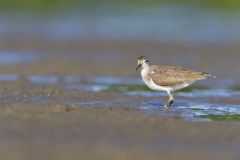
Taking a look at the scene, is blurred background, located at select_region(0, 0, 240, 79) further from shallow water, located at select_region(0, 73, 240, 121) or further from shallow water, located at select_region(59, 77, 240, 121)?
shallow water, located at select_region(59, 77, 240, 121)

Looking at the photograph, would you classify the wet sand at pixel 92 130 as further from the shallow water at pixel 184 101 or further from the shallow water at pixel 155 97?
the shallow water at pixel 184 101

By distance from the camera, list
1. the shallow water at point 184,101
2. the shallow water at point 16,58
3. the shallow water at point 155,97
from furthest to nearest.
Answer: the shallow water at point 16,58, the shallow water at point 155,97, the shallow water at point 184,101

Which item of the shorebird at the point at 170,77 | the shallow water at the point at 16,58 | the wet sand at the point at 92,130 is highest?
the shallow water at the point at 16,58

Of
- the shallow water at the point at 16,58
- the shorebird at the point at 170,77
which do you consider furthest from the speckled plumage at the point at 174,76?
the shallow water at the point at 16,58

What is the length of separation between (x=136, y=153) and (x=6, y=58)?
13.2 metres

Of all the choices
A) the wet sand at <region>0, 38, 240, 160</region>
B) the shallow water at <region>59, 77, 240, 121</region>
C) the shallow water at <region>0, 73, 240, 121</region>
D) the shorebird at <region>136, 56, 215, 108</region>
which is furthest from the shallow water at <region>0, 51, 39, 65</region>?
the shorebird at <region>136, 56, 215, 108</region>

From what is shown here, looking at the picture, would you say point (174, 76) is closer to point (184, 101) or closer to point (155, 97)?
point (184, 101)

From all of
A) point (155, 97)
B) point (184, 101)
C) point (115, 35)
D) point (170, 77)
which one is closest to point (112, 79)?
point (155, 97)

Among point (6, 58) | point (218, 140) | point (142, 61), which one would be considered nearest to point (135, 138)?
point (218, 140)

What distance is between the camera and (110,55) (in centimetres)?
2409

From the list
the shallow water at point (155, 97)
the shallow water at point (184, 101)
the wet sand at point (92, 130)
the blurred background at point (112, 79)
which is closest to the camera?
the wet sand at point (92, 130)

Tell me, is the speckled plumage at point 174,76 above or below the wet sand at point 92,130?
above

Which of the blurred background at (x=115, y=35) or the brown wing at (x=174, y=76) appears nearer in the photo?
the brown wing at (x=174, y=76)

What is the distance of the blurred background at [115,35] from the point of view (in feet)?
73.7
